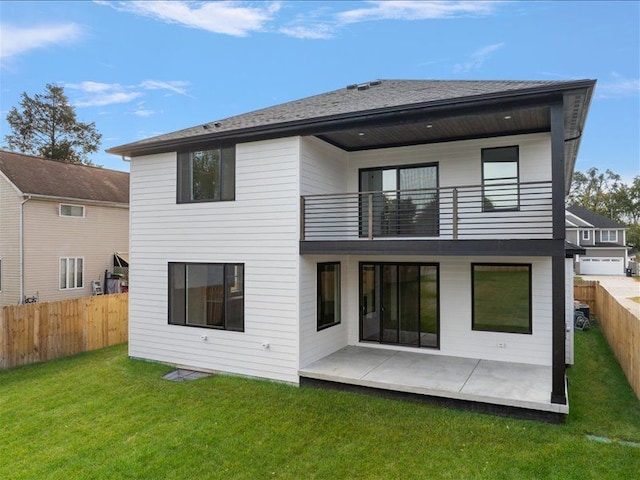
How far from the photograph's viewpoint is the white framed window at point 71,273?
17.1 meters

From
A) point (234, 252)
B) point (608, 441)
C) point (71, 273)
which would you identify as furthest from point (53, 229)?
point (608, 441)

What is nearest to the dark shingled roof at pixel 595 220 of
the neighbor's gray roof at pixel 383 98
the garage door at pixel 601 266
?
the garage door at pixel 601 266

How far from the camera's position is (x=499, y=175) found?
28.1 ft

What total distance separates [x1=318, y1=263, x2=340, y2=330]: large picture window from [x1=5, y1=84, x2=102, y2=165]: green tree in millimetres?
30592

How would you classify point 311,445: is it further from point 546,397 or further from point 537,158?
point 537,158

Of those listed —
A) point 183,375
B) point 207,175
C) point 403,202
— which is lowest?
point 183,375

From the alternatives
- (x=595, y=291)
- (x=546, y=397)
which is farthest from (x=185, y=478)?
(x=595, y=291)

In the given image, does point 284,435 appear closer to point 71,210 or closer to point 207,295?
point 207,295

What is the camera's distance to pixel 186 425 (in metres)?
6.18

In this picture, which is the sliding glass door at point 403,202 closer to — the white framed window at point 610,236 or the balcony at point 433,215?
the balcony at point 433,215

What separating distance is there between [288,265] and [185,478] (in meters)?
4.13

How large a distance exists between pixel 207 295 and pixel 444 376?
522 centimetres

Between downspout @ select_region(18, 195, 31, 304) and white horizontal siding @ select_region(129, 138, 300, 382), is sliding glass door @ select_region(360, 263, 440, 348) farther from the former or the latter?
downspout @ select_region(18, 195, 31, 304)

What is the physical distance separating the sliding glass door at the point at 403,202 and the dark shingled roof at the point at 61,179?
14117 mm
